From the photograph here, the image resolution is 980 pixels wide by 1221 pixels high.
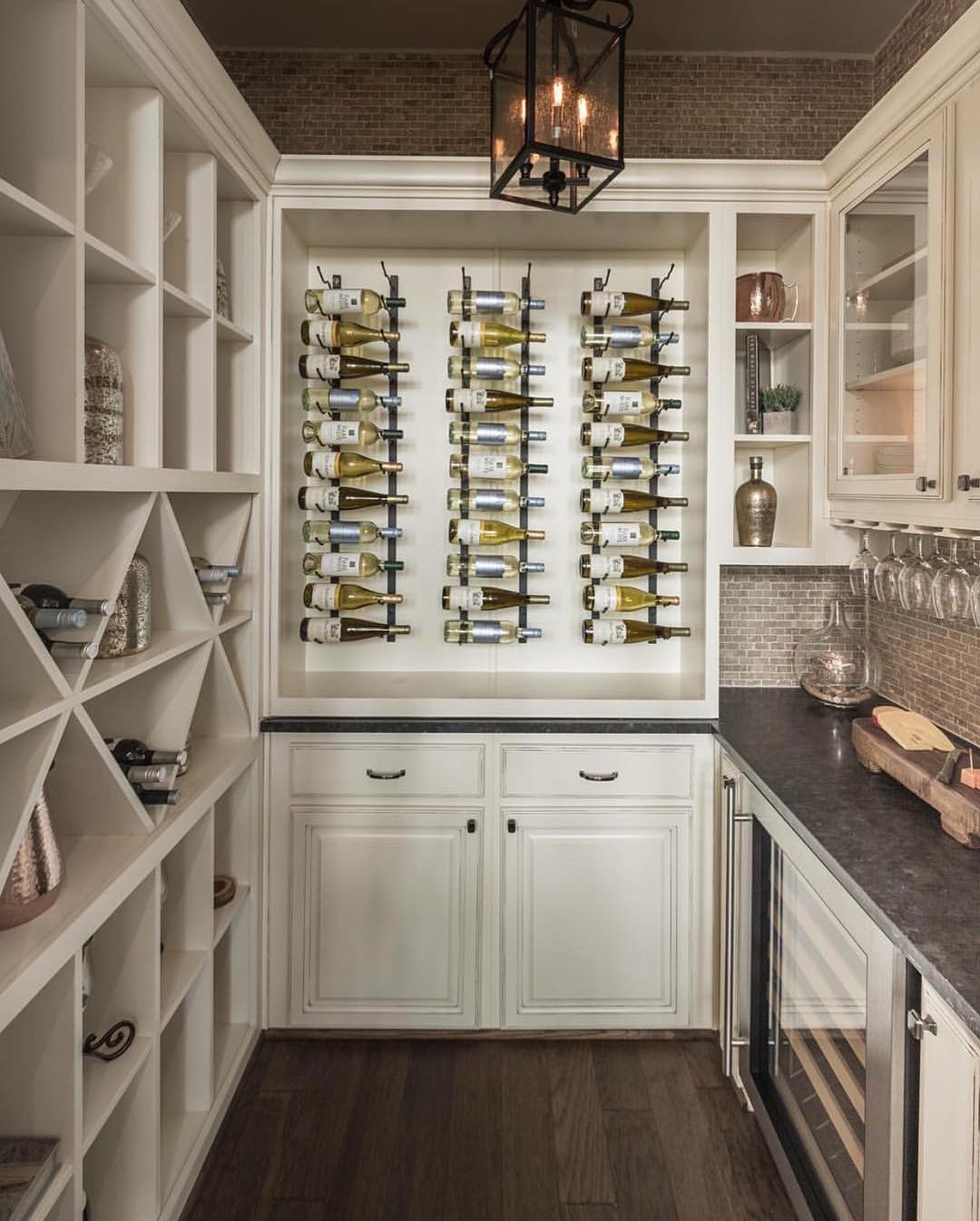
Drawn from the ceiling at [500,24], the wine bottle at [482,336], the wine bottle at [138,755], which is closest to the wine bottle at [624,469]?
the wine bottle at [482,336]

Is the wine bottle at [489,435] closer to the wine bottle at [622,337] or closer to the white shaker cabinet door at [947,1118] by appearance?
the wine bottle at [622,337]

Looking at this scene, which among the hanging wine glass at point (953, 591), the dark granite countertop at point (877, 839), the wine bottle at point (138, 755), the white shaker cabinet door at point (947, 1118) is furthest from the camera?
the hanging wine glass at point (953, 591)

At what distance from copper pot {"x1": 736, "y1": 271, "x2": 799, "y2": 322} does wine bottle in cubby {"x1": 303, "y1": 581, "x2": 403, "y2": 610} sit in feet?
4.28

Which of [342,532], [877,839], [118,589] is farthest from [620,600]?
[118,589]

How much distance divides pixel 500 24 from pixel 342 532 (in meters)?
1.65

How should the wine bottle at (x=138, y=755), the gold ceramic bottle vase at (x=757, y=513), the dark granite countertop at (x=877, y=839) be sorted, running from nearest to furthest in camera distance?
the dark granite countertop at (x=877, y=839) → the wine bottle at (x=138, y=755) → the gold ceramic bottle vase at (x=757, y=513)

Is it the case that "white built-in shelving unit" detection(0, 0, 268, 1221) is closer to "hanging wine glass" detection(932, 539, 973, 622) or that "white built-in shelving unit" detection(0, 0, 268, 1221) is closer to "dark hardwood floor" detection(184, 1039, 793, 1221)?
"dark hardwood floor" detection(184, 1039, 793, 1221)

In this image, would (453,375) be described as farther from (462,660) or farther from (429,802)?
(429,802)

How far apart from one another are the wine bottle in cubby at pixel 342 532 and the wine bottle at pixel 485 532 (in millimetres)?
176

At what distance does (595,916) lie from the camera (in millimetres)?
2602

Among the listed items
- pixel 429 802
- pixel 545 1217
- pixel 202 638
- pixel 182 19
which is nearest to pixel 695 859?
pixel 429 802

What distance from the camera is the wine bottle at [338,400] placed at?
279 centimetres

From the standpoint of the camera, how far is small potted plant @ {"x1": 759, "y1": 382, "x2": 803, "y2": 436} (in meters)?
2.66

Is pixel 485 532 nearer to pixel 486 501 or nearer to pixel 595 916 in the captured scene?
pixel 486 501
